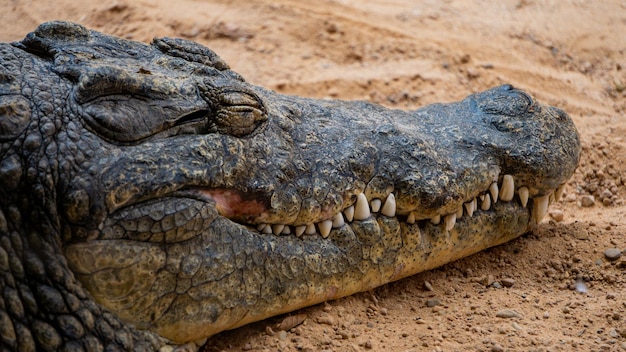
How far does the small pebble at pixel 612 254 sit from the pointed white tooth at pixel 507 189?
0.56 metres

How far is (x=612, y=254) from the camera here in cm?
330

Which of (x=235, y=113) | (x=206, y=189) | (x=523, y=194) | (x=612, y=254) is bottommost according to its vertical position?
(x=612, y=254)

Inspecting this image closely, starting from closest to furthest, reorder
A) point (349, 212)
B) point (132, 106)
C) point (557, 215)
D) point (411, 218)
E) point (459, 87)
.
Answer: point (132, 106), point (349, 212), point (411, 218), point (557, 215), point (459, 87)

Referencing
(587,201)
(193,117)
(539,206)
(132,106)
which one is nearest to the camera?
(132,106)

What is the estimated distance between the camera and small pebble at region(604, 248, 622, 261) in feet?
10.8

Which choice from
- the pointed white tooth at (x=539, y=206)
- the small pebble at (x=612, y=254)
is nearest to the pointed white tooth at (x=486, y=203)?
the pointed white tooth at (x=539, y=206)

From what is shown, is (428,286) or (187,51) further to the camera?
(428,286)

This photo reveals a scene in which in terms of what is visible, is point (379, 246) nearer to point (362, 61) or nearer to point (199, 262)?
point (199, 262)

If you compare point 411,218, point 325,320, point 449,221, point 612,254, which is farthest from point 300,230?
point 612,254

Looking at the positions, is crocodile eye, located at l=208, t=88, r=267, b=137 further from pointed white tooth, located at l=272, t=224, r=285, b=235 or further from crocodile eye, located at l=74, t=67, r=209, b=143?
pointed white tooth, located at l=272, t=224, r=285, b=235

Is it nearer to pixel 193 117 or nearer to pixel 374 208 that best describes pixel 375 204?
pixel 374 208

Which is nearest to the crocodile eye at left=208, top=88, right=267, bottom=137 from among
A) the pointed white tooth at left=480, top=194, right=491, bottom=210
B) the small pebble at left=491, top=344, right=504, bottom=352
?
the pointed white tooth at left=480, top=194, right=491, bottom=210

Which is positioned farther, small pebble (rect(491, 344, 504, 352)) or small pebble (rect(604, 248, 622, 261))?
small pebble (rect(604, 248, 622, 261))

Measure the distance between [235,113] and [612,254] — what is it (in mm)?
1866
